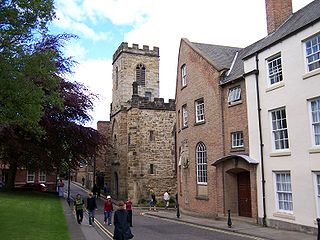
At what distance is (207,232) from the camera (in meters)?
16.2

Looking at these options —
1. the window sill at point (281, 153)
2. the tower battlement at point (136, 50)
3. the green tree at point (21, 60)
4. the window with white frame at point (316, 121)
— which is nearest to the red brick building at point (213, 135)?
the window sill at point (281, 153)

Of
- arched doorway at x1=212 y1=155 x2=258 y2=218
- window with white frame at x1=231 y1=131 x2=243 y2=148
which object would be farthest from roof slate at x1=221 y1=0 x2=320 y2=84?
arched doorway at x1=212 y1=155 x2=258 y2=218

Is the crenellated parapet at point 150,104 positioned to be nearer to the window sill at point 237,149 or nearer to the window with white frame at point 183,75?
the window with white frame at point 183,75

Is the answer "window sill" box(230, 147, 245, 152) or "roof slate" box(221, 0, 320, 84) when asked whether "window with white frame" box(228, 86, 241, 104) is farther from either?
"window sill" box(230, 147, 245, 152)

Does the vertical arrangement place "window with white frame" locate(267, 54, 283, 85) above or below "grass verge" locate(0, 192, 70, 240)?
above

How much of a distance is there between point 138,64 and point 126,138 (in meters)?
11.7

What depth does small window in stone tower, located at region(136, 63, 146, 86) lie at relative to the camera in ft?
157

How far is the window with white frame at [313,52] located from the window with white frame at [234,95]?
17.7 feet

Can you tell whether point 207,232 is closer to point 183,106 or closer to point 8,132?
point 183,106

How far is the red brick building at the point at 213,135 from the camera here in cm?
2009

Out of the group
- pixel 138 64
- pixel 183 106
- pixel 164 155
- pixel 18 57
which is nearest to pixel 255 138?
pixel 183 106

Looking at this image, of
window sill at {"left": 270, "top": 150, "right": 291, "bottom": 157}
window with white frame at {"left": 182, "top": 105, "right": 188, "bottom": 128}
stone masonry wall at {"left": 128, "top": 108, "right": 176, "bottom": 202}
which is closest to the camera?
window sill at {"left": 270, "top": 150, "right": 291, "bottom": 157}

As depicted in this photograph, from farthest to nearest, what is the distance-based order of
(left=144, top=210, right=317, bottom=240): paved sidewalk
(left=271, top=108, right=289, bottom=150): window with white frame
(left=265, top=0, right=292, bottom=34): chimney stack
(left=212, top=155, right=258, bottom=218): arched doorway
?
1. (left=265, top=0, right=292, bottom=34): chimney stack
2. (left=212, top=155, right=258, bottom=218): arched doorway
3. (left=271, top=108, right=289, bottom=150): window with white frame
4. (left=144, top=210, right=317, bottom=240): paved sidewalk

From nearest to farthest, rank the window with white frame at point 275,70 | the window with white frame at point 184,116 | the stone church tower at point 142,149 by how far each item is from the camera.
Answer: the window with white frame at point 275,70, the window with white frame at point 184,116, the stone church tower at point 142,149
